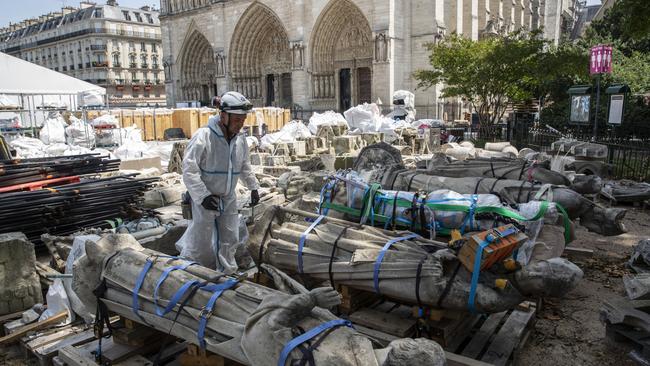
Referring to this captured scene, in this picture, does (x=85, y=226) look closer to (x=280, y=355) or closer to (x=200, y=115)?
(x=280, y=355)

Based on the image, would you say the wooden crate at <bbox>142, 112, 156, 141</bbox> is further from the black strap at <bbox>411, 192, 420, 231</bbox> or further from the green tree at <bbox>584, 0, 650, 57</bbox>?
the black strap at <bbox>411, 192, 420, 231</bbox>

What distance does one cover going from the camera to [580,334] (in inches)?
170

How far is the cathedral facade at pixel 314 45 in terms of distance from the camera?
76.8ft

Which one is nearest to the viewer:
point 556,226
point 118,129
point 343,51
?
point 556,226

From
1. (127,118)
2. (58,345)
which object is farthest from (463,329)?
(127,118)

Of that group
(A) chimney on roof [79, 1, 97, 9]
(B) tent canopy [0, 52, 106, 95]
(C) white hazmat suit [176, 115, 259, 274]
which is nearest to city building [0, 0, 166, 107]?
(A) chimney on roof [79, 1, 97, 9]

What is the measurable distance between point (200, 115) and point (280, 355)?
21978mm

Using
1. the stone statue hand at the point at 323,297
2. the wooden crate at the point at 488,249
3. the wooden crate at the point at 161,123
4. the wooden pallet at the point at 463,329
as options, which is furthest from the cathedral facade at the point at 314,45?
the stone statue hand at the point at 323,297

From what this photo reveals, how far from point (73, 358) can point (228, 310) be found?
151 cm

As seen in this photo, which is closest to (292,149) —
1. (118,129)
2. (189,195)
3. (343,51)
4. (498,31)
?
(118,129)

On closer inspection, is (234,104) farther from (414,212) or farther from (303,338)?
(303,338)

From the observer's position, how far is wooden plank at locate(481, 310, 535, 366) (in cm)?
360

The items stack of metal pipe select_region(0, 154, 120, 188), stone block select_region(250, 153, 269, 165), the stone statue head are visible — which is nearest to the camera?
the stone statue head

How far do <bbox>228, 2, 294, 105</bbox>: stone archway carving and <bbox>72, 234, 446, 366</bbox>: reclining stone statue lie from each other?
27.1m
